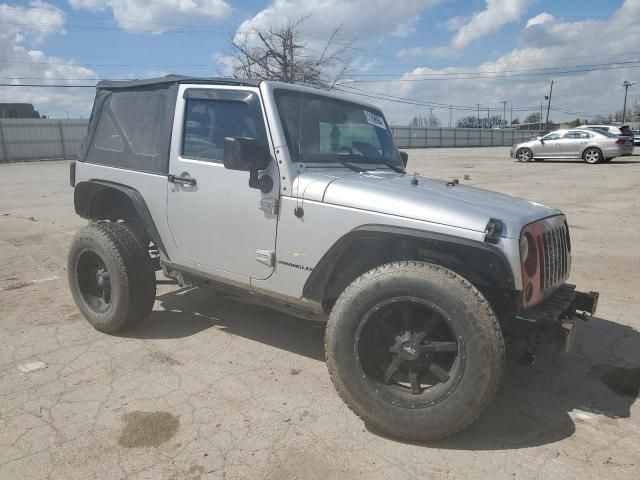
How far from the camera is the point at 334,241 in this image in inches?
118

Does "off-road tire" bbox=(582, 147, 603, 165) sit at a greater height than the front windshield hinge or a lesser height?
greater

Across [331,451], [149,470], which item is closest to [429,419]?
[331,451]

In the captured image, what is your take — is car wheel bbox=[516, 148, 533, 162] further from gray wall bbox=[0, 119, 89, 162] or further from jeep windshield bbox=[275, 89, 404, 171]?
gray wall bbox=[0, 119, 89, 162]

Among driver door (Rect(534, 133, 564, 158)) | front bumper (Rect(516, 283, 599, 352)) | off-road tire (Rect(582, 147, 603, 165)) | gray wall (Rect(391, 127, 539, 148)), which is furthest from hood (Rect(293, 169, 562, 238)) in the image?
gray wall (Rect(391, 127, 539, 148))

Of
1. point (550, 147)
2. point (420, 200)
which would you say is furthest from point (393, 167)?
point (550, 147)

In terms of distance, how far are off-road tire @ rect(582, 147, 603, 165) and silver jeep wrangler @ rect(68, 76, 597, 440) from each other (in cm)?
2089

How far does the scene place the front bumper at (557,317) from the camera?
8.75 ft

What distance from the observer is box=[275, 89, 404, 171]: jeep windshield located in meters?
3.36

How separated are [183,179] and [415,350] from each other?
206 cm

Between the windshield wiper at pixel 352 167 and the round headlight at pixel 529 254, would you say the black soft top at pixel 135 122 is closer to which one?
the windshield wiper at pixel 352 167

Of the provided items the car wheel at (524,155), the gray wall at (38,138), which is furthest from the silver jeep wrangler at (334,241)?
the gray wall at (38,138)

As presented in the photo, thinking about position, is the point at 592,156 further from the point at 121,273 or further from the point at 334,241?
the point at 121,273

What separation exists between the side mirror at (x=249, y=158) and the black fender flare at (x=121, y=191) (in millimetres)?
1152

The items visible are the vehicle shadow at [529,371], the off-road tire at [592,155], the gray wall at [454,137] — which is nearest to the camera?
the vehicle shadow at [529,371]
